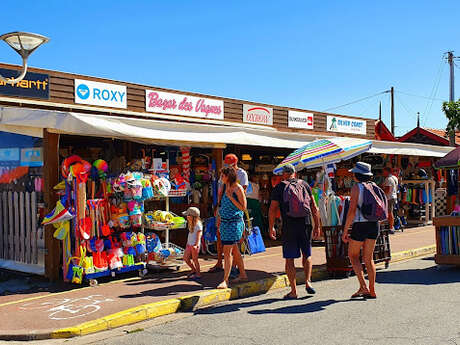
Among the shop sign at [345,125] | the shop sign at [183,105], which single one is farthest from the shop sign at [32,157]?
the shop sign at [345,125]

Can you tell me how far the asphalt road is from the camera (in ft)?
17.1

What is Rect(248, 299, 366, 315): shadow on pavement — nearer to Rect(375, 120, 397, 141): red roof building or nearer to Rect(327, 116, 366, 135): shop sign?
Rect(327, 116, 366, 135): shop sign

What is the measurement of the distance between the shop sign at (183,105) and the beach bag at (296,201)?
9.07 metres

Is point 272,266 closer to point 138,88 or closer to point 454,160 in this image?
point 454,160

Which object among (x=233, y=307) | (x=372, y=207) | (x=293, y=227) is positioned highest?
(x=372, y=207)

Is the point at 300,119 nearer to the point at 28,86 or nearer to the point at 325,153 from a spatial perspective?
the point at 28,86


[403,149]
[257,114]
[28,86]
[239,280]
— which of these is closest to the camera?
[239,280]

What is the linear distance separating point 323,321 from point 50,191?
4624mm

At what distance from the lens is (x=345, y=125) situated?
911 inches

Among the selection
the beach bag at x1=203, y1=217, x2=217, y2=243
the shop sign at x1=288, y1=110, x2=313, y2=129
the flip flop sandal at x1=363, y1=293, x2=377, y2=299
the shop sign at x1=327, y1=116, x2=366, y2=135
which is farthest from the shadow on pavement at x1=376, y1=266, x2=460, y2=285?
the shop sign at x1=327, y1=116, x2=366, y2=135

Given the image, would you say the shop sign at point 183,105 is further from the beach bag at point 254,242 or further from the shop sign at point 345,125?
the beach bag at point 254,242

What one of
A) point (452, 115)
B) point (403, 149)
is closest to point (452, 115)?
point (452, 115)

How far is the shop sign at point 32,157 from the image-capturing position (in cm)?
835

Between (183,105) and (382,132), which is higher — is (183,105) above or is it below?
below
